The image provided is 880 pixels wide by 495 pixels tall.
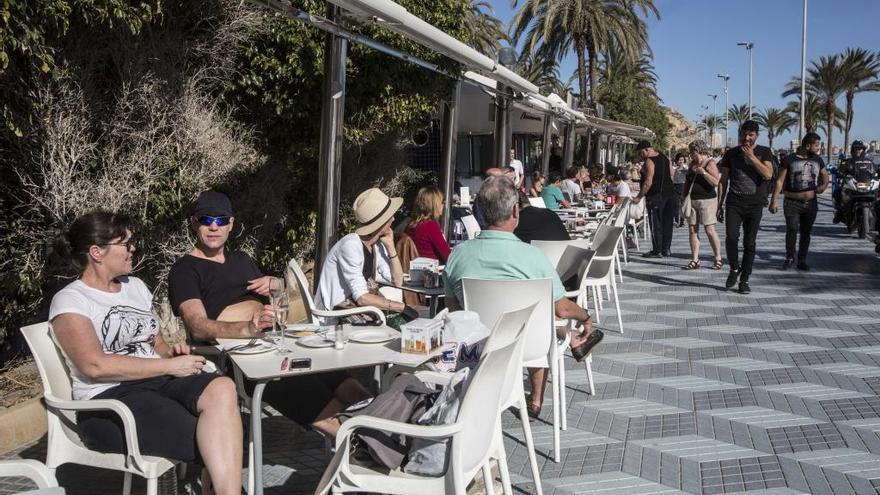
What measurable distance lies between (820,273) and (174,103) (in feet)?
27.9

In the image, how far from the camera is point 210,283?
3.99 m

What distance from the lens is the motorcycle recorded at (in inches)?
575

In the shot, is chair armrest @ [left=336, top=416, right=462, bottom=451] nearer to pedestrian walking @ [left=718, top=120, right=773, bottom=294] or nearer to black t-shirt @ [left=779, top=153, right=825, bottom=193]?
pedestrian walking @ [left=718, top=120, right=773, bottom=294]

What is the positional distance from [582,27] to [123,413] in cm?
2780

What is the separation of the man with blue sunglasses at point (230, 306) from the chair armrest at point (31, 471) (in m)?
1.23

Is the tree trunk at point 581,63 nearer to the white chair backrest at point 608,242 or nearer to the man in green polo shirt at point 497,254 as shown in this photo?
the white chair backrest at point 608,242

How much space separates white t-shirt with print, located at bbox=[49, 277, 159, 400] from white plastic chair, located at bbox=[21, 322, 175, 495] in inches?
2.3

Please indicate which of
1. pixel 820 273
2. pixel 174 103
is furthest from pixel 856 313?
pixel 174 103

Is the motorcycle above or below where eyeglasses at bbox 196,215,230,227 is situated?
above

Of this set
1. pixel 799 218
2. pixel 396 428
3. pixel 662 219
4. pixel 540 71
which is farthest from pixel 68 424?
pixel 540 71

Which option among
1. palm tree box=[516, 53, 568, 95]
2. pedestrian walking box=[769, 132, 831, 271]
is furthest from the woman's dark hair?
palm tree box=[516, 53, 568, 95]

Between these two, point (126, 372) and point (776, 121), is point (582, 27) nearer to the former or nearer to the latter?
point (126, 372)

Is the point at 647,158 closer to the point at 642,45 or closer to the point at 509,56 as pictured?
the point at 509,56

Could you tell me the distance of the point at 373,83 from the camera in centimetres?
869
